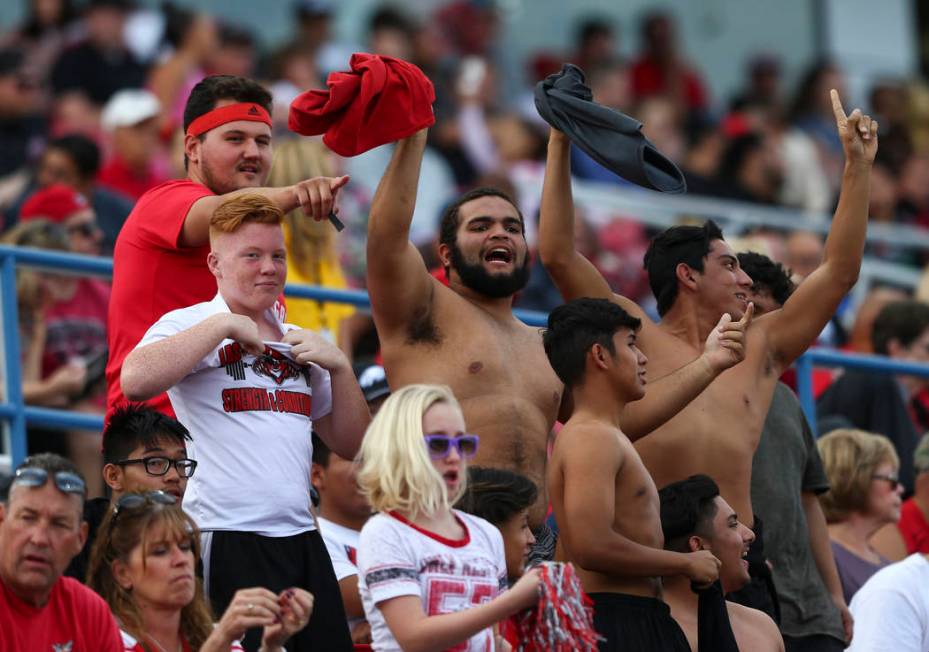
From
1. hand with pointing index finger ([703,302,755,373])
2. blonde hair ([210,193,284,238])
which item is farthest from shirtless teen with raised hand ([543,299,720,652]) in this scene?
blonde hair ([210,193,284,238])

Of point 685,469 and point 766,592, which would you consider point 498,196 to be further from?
point 766,592

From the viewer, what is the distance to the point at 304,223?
8.70 metres

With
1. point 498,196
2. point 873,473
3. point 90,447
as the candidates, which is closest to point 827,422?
point 873,473

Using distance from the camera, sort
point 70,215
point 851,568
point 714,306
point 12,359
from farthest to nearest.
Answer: point 70,215 < point 851,568 < point 12,359 < point 714,306

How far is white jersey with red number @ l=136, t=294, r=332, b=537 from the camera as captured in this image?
5.68 m

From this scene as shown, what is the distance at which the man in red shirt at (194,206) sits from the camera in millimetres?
6262

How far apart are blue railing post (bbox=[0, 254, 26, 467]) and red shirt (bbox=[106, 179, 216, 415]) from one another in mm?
1428

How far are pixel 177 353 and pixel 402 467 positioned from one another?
78cm

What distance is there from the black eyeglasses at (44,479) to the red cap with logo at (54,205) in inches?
162

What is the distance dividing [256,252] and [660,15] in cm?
1267

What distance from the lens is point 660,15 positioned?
1803cm

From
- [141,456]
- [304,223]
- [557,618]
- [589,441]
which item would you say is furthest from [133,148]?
[557,618]

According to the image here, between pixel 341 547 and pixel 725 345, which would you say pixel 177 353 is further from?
pixel 725 345

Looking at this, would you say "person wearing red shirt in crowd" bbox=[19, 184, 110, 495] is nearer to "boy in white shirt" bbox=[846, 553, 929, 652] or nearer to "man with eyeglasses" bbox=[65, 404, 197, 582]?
"man with eyeglasses" bbox=[65, 404, 197, 582]
